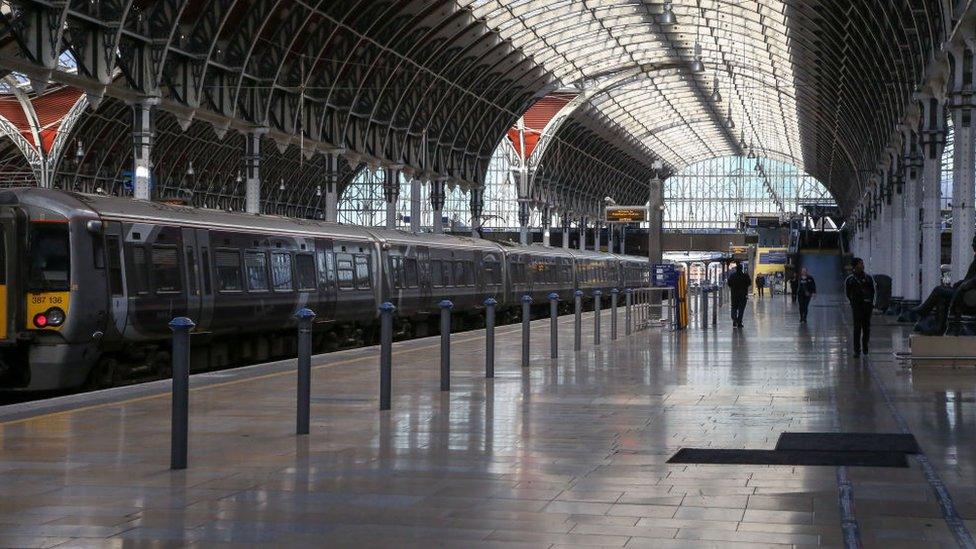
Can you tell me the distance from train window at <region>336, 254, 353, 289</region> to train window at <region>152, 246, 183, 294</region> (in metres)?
9.22

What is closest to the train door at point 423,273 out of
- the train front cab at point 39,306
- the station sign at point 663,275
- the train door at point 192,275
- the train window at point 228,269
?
the station sign at point 663,275

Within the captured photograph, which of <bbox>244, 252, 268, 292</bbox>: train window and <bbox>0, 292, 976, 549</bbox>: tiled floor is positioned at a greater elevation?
<bbox>244, 252, 268, 292</bbox>: train window

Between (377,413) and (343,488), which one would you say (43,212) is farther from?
(343,488)

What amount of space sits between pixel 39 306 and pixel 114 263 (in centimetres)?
179

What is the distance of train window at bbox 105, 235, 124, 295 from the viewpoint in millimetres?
20328

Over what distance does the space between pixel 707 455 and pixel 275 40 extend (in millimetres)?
39932

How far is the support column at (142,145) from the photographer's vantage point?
→ 37906mm

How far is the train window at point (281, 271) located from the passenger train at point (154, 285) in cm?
4

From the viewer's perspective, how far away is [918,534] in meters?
7.74

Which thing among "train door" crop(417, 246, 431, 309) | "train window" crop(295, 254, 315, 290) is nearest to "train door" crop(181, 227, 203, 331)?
"train window" crop(295, 254, 315, 290)

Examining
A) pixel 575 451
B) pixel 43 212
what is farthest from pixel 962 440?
pixel 43 212

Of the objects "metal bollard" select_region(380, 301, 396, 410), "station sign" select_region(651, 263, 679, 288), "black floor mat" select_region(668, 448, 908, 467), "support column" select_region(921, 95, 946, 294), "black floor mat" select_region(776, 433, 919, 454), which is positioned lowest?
"black floor mat" select_region(776, 433, 919, 454)

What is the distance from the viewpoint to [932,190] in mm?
38156

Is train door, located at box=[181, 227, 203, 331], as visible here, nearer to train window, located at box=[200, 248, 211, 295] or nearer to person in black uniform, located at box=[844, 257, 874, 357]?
train window, located at box=[200, 248, 211, 295]
